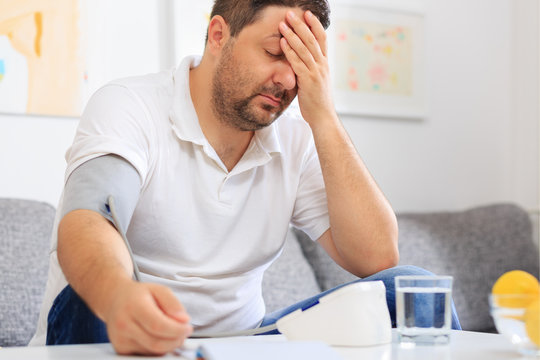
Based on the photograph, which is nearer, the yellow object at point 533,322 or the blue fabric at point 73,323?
the yellow object at point 533,322

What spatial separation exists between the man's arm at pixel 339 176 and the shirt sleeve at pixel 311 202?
0.07 m

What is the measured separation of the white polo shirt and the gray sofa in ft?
1.50

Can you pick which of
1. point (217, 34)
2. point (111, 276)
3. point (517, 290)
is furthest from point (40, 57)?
point (517, 290)

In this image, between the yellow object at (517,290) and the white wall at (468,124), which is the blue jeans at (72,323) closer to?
the yellow object at (517,290)

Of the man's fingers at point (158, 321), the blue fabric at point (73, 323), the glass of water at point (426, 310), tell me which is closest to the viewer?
the man's fingers at point (158, 321)

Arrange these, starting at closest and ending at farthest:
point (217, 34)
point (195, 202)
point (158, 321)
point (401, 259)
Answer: point (158, 321), point (195, 202), point (217, 34), point (401, 259)

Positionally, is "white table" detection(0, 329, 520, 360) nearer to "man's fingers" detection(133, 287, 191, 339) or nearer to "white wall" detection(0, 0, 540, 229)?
"man's fingers" detection(133, 287, 191, 339)

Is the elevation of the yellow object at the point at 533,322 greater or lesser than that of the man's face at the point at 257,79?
lesser

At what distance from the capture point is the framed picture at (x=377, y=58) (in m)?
2.51

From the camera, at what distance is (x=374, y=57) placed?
2594mm

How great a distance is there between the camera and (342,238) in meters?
1.40

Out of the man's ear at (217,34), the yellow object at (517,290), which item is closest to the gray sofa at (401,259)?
the man's ear at (217,34)

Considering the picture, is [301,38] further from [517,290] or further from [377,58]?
[377,58]

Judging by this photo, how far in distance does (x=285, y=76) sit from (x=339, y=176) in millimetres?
230
